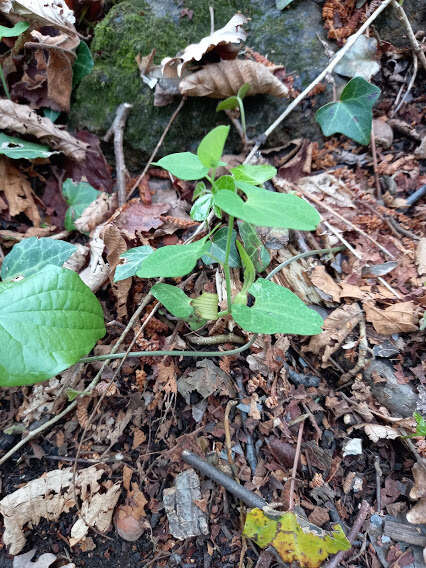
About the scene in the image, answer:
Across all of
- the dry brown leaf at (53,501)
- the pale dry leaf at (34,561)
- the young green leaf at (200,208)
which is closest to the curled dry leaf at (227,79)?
the young green leaf at (200,208)

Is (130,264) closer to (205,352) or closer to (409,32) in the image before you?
(205,352)

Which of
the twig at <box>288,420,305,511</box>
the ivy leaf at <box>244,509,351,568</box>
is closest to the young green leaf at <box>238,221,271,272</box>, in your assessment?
the twig at <box>288,420,305,511</box>

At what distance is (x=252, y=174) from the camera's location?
1032 mm

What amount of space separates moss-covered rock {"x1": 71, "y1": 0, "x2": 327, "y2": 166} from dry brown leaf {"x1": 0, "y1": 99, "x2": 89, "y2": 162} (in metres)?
0.14

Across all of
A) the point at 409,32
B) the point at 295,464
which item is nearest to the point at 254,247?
the point at 295,464

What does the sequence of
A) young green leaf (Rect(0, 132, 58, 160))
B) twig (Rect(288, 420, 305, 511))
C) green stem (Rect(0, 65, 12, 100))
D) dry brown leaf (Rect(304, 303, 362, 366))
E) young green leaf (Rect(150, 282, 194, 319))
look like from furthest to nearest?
green stem (Rect(0, 65, 12, 100)) → young green leaf (Rect(0, 132, 58, 160)) → dry brown leaf (Rect(304, 303, 362, 366)) → young green leaf (Rect(150, 282, 194, 319)) → twig (Rect(288, 420, 305, 511))

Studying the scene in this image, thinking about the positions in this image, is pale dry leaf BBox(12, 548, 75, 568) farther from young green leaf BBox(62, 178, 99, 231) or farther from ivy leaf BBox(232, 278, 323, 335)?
young green leaf BBox(62, 178, 99, 231)

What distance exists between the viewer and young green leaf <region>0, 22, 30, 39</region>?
63.6 inches

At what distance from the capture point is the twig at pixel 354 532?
104 cm

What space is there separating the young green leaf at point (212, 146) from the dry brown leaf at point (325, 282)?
A: 0.70m

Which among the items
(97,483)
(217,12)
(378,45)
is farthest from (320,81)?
(97,483)

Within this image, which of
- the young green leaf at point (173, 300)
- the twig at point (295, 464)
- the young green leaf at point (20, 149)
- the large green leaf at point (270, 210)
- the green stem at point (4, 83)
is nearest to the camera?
the large green leaf at point (270, 210)

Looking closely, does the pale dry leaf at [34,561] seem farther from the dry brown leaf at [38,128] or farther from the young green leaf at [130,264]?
the dry brown leaf at [38,128]

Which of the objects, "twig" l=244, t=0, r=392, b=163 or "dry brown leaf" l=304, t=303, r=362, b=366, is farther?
"twig" l=244, t=0, r=392, b=163
